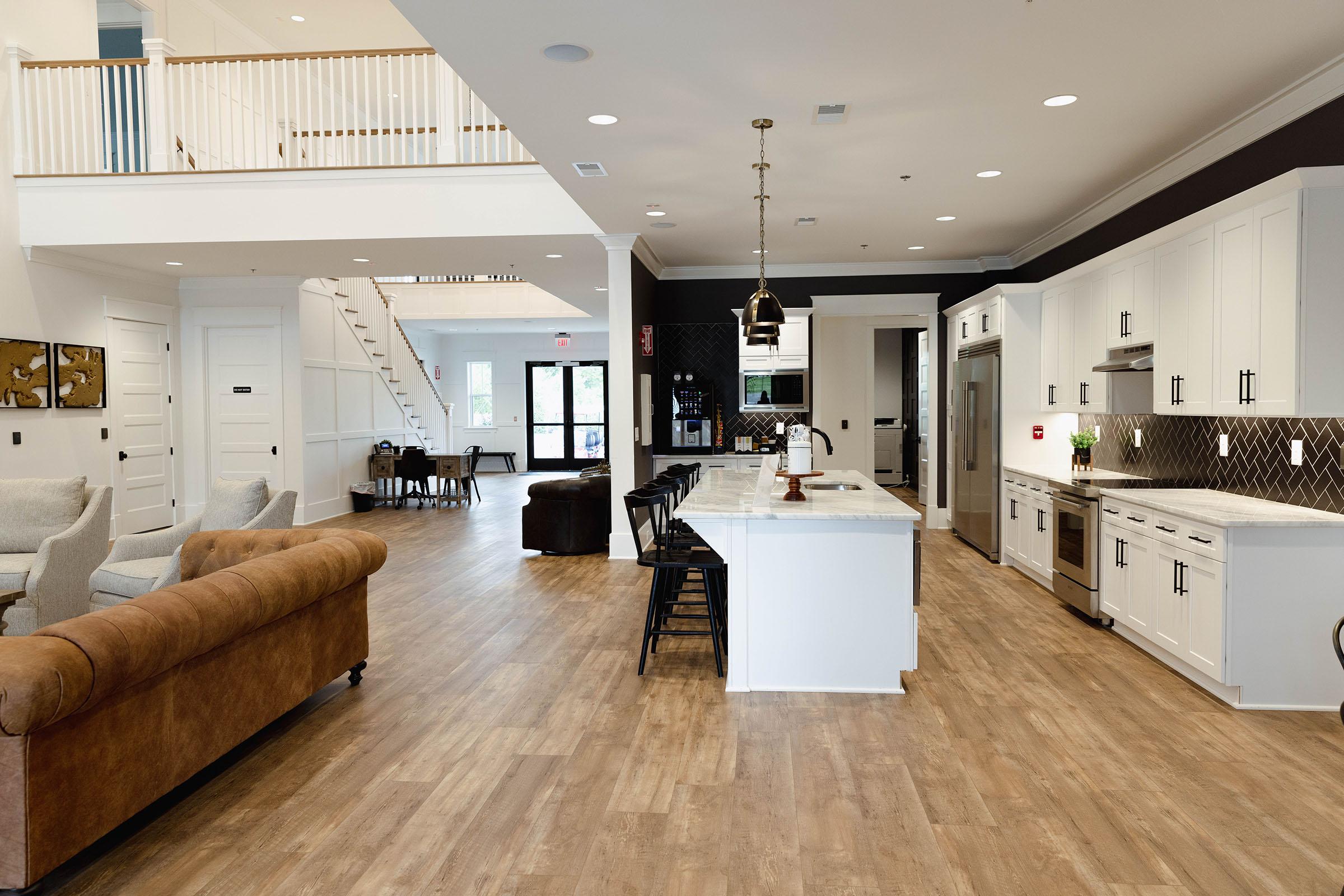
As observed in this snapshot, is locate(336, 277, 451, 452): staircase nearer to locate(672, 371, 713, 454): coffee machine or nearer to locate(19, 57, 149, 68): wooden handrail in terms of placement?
locate(19, 57, 149, 68): wooden handrail

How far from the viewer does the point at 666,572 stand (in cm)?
515

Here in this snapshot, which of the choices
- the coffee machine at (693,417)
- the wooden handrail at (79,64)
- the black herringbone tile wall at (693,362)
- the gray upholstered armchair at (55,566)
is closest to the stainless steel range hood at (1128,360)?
the black herringbone tile wall at (693,362)

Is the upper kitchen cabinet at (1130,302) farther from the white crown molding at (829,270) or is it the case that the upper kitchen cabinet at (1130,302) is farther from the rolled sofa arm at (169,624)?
the rolled sofa arm at (169,624)

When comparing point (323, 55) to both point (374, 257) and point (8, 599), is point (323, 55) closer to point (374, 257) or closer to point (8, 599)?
point (374, 257)

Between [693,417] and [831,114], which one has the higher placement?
[831,114]

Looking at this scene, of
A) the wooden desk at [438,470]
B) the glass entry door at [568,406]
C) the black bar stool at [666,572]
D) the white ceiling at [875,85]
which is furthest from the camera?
the glass entry door at [568,406]

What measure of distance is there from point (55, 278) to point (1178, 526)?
9.27 metres

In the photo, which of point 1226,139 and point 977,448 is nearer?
point 1226,139

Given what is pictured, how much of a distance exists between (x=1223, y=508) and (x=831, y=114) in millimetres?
2748

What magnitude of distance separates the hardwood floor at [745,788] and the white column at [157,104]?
5.19m

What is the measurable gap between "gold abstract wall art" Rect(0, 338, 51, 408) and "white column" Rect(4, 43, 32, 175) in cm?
151

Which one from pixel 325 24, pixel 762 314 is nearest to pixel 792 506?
pixel 762 314

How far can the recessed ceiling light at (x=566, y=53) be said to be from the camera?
3627mm

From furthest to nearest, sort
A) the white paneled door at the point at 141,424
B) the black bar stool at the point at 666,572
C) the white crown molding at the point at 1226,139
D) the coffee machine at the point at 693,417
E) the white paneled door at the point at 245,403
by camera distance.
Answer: the white paneled door at the point at 245,403 < the coffee machine at the point at 693,417 < the white paneled door at the point at 141,424 < the black bar stool at the point at 666,572 < the white crown molding at the point at 1226,139
